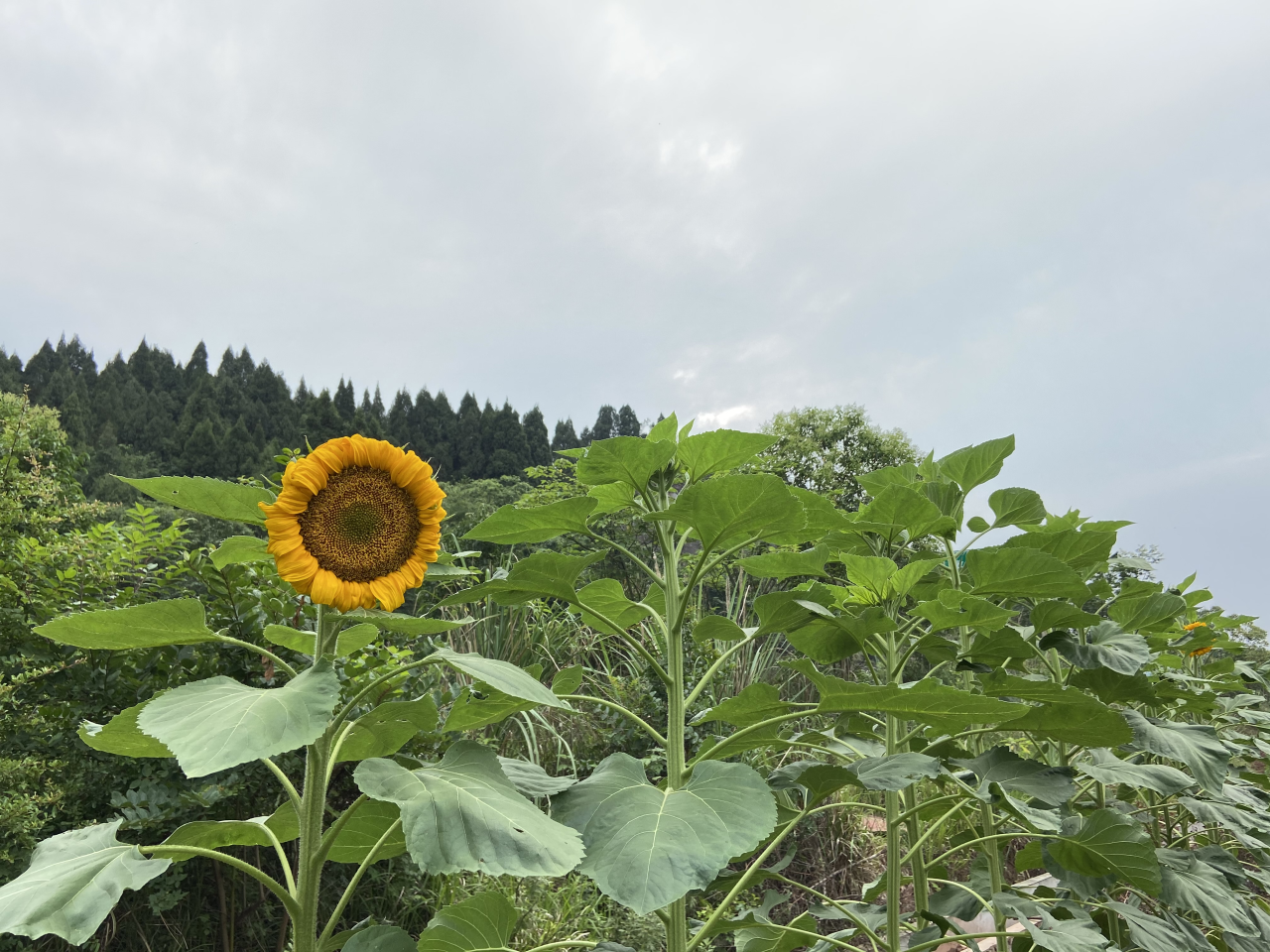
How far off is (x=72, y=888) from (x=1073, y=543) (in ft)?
5.42

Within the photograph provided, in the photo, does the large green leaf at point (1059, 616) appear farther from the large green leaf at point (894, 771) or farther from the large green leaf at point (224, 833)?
the large green leaf at point (224, 833)

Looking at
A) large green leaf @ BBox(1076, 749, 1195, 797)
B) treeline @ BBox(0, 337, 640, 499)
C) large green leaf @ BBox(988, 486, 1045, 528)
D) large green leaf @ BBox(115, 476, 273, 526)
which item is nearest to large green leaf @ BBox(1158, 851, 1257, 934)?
large green leaf @ BBox(1076, 749, 1195, 797)

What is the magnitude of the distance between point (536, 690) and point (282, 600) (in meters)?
1.96

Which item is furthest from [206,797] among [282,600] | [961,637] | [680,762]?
[961,637]

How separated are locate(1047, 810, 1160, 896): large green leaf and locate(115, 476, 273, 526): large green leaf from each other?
1.45 meters

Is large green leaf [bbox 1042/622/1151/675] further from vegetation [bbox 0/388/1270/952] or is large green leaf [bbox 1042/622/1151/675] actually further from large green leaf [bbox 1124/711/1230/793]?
large green leaf [bbox 1124/711/1230/793]

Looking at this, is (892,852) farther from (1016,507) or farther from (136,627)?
(136,627)

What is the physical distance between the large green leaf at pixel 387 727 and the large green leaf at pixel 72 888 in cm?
23

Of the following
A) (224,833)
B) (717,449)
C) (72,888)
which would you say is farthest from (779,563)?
(72,888)

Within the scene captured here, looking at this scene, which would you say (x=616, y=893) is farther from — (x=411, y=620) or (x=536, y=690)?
(x=411, y=620)

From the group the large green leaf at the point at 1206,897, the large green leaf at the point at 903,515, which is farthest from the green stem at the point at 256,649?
the large green leaf at the point at 1206,897

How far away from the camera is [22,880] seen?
2.48 feet

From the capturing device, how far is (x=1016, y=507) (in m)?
1.63

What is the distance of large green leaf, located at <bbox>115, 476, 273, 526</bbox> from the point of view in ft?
2.76
